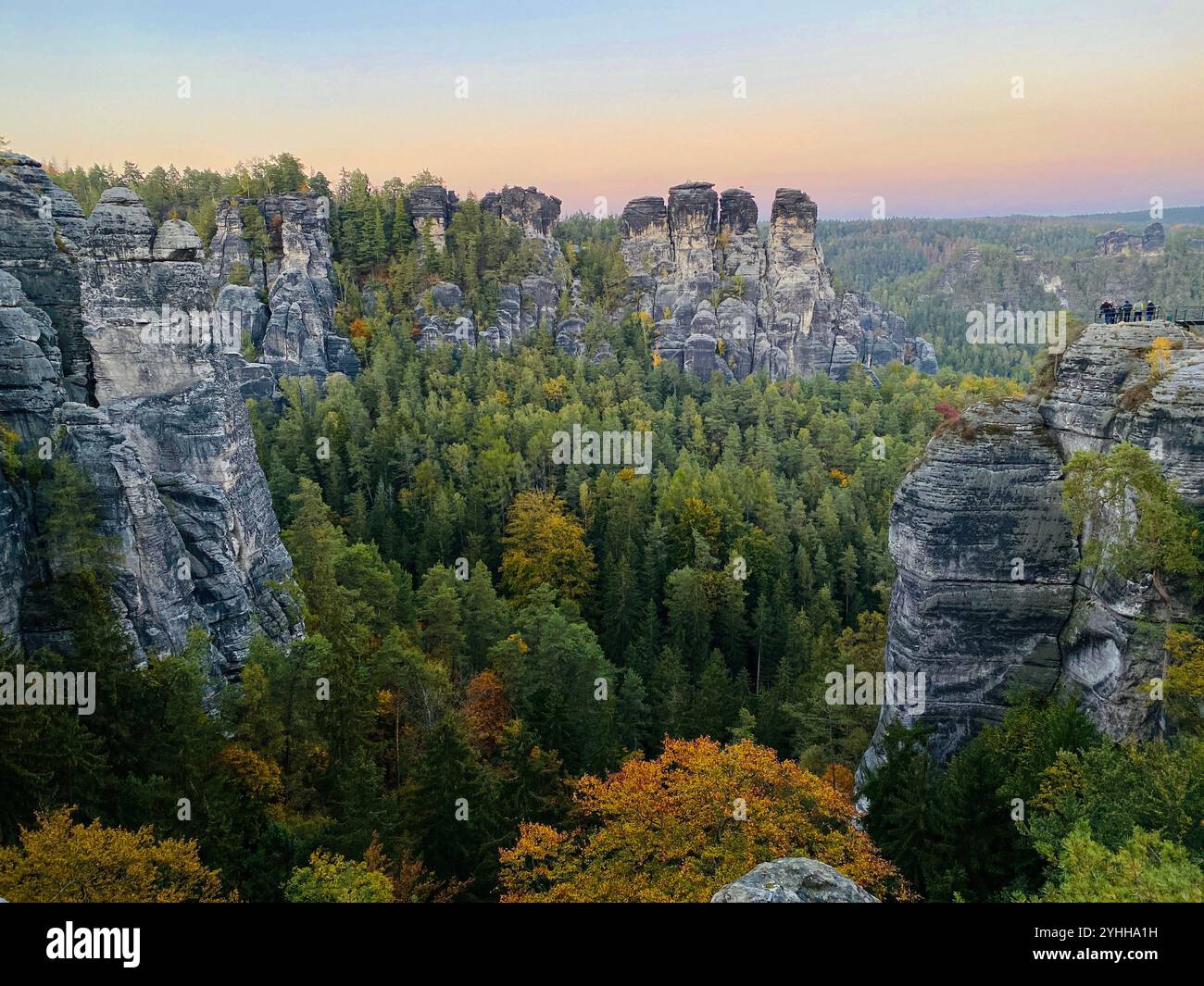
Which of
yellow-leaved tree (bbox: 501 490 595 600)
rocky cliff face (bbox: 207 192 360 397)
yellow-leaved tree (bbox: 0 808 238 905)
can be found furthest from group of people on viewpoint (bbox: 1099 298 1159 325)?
rocky cliff face (bbox: 207 192 360 397)

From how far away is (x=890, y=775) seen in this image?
771 inches

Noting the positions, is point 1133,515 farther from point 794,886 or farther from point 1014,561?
point 794,886

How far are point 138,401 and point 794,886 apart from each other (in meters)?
24.9

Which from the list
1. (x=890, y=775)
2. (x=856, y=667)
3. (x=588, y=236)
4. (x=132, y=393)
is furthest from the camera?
(x=588, y=236)

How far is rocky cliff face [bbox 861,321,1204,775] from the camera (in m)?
19.8

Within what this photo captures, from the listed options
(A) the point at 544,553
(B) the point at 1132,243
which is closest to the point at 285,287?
(A) the point at 544,553

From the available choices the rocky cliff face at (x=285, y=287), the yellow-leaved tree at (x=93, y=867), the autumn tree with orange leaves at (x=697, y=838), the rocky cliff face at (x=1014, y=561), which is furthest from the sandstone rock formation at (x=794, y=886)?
the rocky cliff face at (x=285, y=287)

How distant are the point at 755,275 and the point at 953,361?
55440 millimetres

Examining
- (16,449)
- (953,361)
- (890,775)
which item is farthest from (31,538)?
(953,361)

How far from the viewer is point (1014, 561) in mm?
22016

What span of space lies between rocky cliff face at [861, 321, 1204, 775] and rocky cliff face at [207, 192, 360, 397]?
4900 centimetres

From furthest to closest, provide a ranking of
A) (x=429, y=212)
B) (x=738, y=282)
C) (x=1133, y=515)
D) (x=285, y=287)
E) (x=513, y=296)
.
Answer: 1. (x=738, y=282)
2. (x=429, y=212)
3. (x=513, y=296)
4. (x=285, y=287)
5. (x=1133, y=515)

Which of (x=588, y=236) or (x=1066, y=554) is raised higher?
(x=588, y=236)

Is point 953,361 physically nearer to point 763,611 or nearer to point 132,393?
point 763,611
